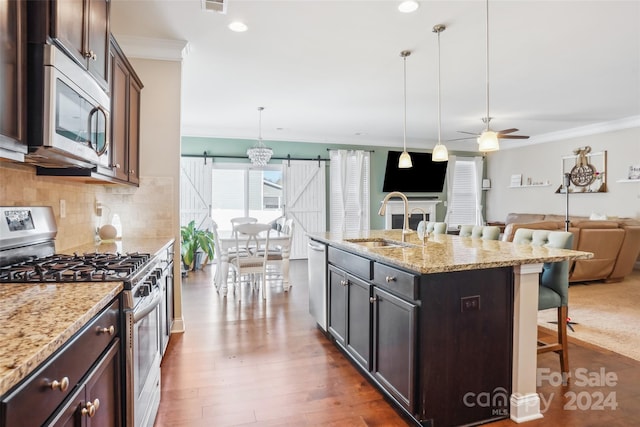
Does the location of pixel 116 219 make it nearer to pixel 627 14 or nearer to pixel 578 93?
pixel 627 14

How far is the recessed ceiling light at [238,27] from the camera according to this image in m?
2.99

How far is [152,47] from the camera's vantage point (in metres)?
3.24

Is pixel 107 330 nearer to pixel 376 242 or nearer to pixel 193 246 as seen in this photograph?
pixel 376 242

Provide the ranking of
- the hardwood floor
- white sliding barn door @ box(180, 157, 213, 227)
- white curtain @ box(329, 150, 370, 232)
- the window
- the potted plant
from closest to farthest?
the hardwood floor, the potted plant, white sliding barn door @ box(180, 157, 213, 227), the window, white curtain @ box(329, 150, 370, 232)

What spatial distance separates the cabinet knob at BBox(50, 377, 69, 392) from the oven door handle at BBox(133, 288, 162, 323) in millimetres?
620

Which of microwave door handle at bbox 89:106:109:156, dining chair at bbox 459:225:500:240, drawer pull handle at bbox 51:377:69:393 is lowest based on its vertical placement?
drawer pull handle at bbox 51:377:69:393

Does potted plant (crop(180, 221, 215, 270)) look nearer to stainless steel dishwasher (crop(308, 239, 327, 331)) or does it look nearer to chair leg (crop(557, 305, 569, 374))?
stainless steel dishwasher (crop(308, 239, 327, 331))

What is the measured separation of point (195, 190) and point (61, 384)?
6449 millimetres

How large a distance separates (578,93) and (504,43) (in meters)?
2.30

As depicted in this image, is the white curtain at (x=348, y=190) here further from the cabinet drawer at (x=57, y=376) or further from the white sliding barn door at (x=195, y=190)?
the cabinet drawer at (x=57, y=376)

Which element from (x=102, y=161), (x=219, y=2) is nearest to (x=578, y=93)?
(x=219, y=2)

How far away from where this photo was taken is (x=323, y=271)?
311 cm

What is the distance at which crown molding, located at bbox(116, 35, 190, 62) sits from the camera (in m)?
3.18

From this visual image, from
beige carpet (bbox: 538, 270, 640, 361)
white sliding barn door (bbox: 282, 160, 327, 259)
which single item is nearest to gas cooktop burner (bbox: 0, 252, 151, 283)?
beige carpet (bbox: 538, 270, 640, 361)
